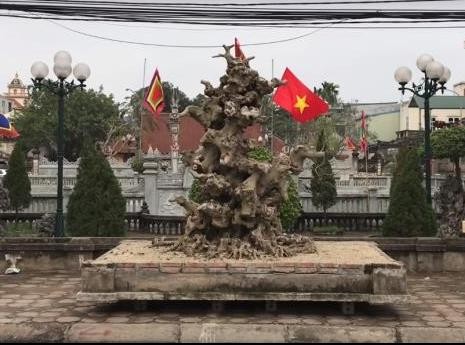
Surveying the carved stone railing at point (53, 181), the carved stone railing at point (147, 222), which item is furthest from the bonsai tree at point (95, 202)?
the carved stone railing at point (53, 181)

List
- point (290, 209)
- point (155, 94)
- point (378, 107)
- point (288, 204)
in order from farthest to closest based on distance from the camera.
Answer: point (378, 107)
point (155, 94)
point (290, 209)
point (288, 204)

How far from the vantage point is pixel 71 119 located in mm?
51906

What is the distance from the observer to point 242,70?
27.1 feet

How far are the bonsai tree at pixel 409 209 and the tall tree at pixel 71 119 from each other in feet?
128

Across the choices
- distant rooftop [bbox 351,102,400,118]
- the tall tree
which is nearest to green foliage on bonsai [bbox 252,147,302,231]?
the tall tree

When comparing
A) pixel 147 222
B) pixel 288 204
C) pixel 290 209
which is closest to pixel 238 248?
pixel 288 204

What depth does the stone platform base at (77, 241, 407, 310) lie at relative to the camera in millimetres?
6652

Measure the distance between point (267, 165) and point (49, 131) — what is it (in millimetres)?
45636

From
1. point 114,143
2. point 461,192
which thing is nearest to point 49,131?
Result: point 114,143

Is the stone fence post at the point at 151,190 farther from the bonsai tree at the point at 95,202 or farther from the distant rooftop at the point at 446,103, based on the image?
the distant rooftop at the point at 446,103

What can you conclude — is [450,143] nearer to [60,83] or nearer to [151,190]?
[151,190]

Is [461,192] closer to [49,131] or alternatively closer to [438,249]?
[438,249]

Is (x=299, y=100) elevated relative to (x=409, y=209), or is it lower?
elevated

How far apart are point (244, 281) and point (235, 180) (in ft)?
5.88
